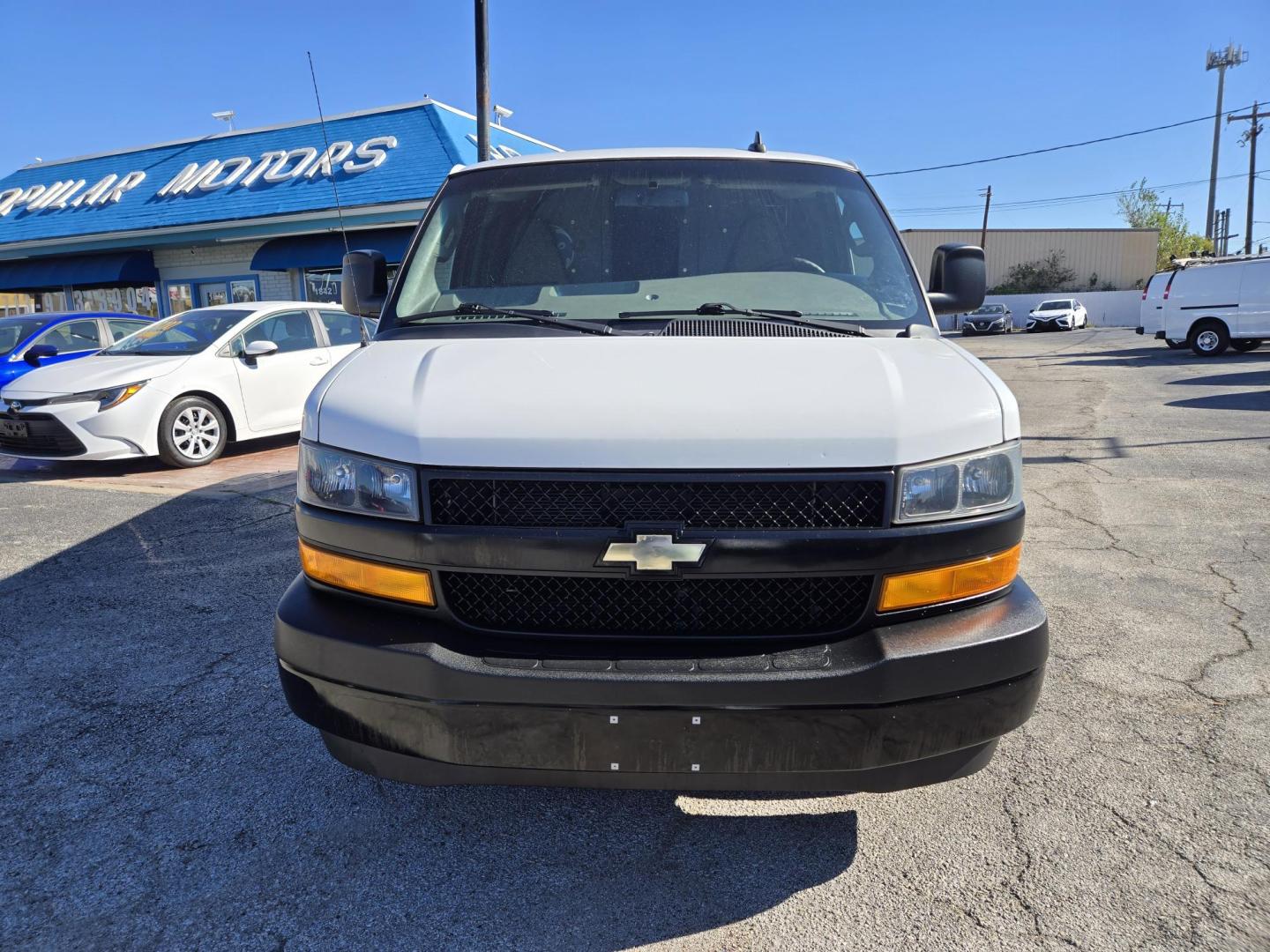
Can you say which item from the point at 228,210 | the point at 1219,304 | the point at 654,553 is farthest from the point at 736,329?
the point at 1219,304

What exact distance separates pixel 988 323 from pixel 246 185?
3302 centimetres

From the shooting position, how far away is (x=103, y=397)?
7887 mm

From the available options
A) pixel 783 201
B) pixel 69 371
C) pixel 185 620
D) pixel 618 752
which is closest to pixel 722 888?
pixel 618 752

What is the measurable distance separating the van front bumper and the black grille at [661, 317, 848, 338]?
1.01 meters

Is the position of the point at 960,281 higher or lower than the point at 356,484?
higher

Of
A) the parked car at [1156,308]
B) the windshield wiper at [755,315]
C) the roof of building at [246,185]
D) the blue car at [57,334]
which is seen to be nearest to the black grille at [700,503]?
the windshield wiper at [755,315]

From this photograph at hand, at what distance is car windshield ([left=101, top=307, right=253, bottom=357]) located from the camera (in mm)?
8773

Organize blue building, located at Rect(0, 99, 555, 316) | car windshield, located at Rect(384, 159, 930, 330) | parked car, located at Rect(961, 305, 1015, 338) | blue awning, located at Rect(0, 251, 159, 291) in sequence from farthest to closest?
parked car, located at Rect(961, 305, 1015, 338), blue awning, located at Rect(0, 251, 159, 291), blue building, located at Rect(0, 99, 555, 316), car windshield, located at Rect(384, 159, 930, 330)

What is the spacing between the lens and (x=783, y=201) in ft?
11.0

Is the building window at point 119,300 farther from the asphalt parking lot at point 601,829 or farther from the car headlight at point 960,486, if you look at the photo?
the car headlight at point 960,486

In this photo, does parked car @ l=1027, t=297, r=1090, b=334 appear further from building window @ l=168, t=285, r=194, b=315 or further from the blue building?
building window @ l=168, t=285, r=194, b=315

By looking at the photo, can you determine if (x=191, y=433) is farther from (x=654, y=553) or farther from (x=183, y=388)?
(x=654, y=553)

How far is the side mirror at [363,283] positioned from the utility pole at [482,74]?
30.0 ft

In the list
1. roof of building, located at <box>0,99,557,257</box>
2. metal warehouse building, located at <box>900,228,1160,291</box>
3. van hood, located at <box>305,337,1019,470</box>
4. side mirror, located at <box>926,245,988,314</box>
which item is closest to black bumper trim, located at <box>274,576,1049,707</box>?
van hood, located at <box>305,337,1019,470</box>
